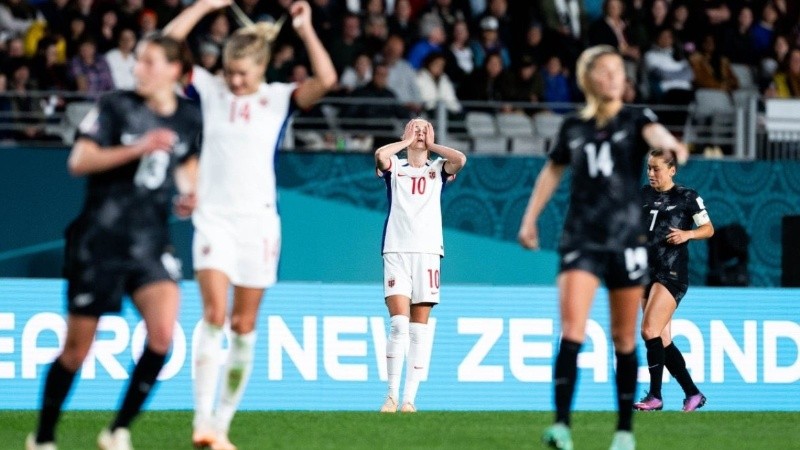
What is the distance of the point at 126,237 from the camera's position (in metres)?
7.61

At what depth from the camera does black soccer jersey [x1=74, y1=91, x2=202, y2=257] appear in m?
7.61

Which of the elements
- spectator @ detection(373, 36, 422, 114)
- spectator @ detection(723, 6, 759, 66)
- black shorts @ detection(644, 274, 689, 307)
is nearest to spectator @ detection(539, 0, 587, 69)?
spectator @ detection(723, 6, 759, 66)

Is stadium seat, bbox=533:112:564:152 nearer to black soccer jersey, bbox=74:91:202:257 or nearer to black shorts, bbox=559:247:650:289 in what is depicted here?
black shorts, bbox=559:247:650:289

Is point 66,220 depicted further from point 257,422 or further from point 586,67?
point 586,67

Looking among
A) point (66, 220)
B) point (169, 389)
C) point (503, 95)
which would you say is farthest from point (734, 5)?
point (169, 389)

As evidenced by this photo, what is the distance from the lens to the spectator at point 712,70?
2030 cm

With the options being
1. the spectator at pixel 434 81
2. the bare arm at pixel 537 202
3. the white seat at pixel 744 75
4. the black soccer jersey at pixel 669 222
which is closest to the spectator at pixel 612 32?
the white seat at pixel 744 75

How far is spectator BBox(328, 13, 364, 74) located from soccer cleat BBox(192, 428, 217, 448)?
10888 millimetres

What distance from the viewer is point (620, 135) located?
8359 mm

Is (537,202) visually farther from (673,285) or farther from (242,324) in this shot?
(673,285)

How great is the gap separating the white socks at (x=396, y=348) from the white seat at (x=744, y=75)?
9.76 m

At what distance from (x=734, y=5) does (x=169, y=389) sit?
38.4 ft

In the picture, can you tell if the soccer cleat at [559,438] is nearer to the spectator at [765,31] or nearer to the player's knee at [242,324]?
the player's knee at [242,324]

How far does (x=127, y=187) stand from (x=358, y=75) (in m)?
11.2
